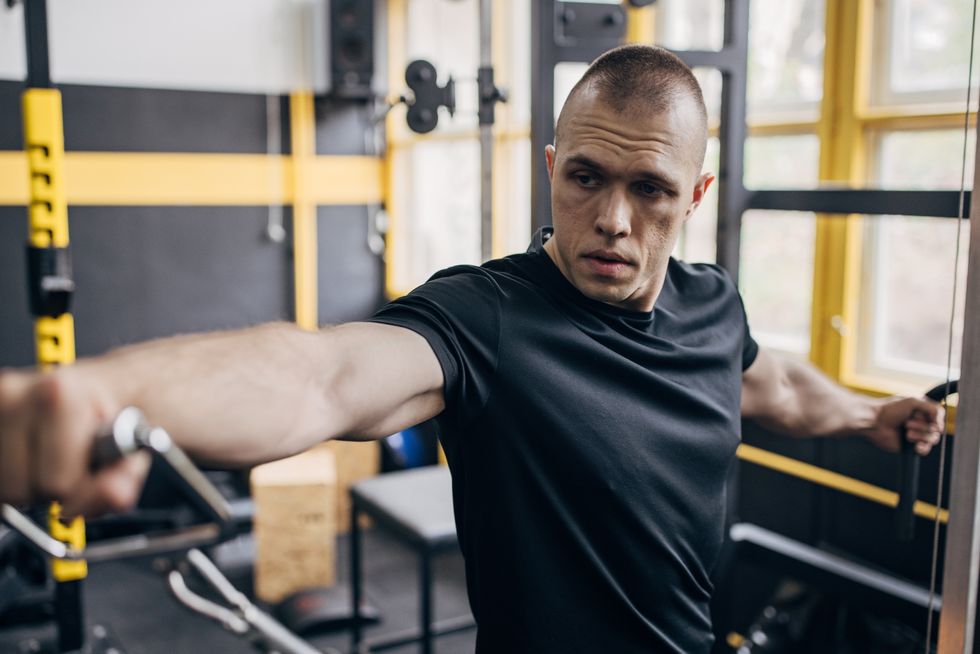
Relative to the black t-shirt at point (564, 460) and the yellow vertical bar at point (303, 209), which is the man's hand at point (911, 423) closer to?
the black t-shirt at point (564, 460)

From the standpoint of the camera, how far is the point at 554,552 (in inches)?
44.6

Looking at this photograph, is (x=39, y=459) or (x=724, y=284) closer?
(x=39, y=459)

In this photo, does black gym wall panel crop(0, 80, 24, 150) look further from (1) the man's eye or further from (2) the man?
(1) the man's eye

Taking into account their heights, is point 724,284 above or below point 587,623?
above

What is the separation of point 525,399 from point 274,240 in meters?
3.81

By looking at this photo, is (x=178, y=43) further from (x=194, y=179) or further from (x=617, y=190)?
(x=617, y=190)

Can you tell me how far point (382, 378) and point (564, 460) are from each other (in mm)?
314

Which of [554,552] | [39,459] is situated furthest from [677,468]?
[39,459]

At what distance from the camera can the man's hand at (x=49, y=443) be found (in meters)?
0.58

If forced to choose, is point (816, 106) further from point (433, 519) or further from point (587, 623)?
point (587, 623)

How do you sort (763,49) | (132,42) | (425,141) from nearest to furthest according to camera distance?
(763,49) < (132,42) < (425,141)

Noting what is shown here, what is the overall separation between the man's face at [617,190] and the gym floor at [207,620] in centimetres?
224

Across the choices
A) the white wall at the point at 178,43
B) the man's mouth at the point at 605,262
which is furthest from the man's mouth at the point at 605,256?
the white wall at the point at 178,43

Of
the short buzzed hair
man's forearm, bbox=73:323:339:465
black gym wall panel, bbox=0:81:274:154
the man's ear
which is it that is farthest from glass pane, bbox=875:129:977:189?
black gym wall panel, bbox=0:81:274:154
